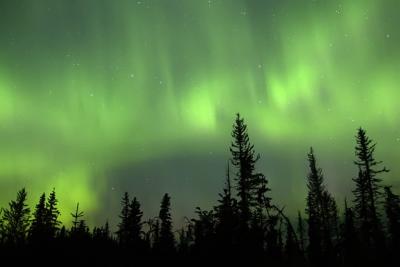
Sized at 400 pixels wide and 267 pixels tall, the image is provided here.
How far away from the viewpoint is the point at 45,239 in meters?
9.80

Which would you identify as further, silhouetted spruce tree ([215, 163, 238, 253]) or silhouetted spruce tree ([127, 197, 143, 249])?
silhouetted spruce tree ([127, 197, 143, 249])

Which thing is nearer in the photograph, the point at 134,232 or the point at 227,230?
the point at 227,230

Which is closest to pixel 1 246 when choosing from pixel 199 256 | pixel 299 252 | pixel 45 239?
pixel 45 239

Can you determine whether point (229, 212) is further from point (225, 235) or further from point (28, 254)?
point (28, 254)

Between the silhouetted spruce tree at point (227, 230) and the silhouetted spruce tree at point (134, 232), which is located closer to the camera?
the silhouetted spruce tree at point (227, 230)

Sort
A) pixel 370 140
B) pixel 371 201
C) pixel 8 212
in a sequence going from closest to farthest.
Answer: pixel 371 201 < pixel 370 140 < pixel 8 212

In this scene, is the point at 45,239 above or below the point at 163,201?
below

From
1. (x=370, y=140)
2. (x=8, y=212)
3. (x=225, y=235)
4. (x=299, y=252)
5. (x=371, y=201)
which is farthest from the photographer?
(x=8, y=212)

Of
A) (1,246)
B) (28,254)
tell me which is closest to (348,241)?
(28,254)

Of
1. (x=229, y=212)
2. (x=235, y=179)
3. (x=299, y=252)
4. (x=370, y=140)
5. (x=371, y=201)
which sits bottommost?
(x=299, y=252)

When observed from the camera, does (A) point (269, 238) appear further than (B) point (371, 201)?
No

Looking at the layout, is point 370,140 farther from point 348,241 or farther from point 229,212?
point 348,241

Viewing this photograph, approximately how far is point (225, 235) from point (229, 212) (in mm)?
633

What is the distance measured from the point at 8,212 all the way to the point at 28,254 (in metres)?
43.2
